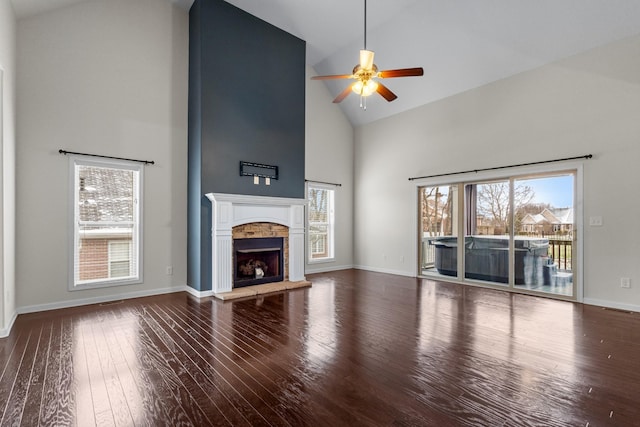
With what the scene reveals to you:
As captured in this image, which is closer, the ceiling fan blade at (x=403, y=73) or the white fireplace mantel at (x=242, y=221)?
the ceiling fan blade at (x=403, y=73)

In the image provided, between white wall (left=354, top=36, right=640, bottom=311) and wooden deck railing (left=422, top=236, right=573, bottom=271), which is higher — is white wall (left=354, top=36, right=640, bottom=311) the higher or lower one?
the higher one

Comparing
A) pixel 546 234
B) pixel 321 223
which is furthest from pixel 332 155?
pixel 546 234

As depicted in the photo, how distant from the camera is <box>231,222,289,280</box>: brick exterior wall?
17.3ft

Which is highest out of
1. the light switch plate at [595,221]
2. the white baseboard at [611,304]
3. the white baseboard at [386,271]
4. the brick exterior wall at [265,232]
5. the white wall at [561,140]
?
the white wall at [561,140]

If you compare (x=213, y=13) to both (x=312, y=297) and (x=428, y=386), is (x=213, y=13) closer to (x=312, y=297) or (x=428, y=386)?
(x=312, y=297)

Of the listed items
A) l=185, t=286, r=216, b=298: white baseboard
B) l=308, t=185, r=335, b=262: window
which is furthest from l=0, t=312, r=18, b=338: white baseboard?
l=308, t=185, r=335, b=262: window

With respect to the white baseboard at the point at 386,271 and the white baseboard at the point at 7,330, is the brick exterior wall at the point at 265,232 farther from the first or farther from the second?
the white baseboard at the point at 7,330

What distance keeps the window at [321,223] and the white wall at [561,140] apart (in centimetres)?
140

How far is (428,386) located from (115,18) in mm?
6186

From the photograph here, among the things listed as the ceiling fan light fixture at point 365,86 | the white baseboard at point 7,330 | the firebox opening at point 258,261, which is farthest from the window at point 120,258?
the ceiling fan light fixture at point 365,86

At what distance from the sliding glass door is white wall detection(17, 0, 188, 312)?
4973 mm

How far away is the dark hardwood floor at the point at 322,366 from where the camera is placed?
1927mm

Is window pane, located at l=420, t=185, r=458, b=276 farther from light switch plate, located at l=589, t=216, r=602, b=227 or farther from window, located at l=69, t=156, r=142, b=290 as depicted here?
A: window, located at l=69, t=156, r=142, b=290

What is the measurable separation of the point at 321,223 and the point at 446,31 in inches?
176
